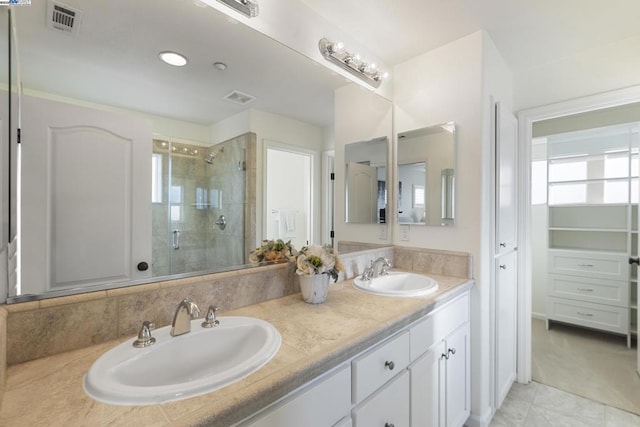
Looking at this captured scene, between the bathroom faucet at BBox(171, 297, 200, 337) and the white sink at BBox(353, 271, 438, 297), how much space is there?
90 cm

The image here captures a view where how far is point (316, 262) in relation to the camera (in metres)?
1.32

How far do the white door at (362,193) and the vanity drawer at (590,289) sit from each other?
97.2 inches

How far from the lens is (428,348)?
1377mm

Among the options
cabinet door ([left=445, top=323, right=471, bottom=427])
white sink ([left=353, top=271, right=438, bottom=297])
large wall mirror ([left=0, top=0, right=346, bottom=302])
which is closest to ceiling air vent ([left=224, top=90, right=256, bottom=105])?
large wall mirror ([left=0, top=0, right=346, bottom=302])

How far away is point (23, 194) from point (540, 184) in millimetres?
4419

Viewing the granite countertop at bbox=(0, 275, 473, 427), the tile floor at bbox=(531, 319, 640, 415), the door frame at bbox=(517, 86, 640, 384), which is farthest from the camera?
the door frame at bbox=(517, 86, 640, 384)

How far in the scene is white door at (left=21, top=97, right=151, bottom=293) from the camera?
0.83m

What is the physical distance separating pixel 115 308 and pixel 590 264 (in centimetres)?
395

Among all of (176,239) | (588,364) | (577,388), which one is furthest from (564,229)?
(176,239)

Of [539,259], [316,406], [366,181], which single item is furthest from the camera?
[539,259]

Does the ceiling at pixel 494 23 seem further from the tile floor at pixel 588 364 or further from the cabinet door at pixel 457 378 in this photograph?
the tile floor at pixel 588 364

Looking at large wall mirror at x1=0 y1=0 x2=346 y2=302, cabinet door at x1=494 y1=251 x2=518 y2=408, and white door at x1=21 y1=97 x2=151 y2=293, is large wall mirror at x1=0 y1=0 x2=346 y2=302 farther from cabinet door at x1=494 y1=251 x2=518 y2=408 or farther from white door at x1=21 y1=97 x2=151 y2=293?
cabinet door at x1=494 y1=251 x2=518 y2=408

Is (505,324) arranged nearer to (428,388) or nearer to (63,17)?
(428,388)

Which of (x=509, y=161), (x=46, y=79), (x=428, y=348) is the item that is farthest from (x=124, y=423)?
(x=509, y=161)
